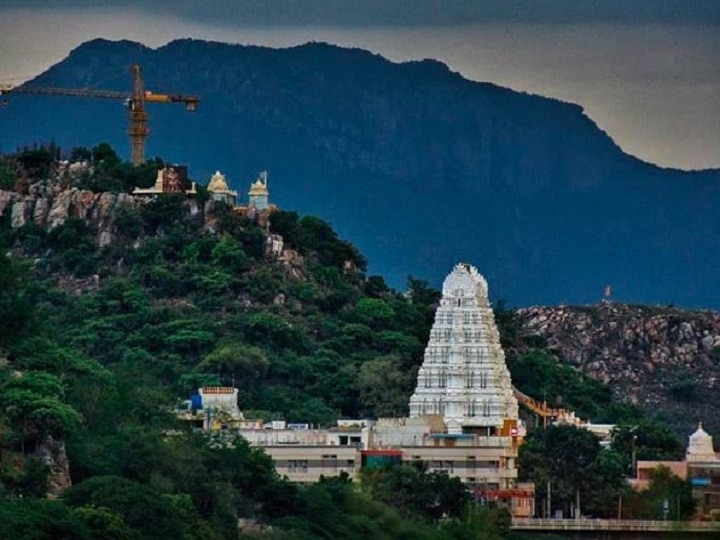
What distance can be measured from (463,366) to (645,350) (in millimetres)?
35479

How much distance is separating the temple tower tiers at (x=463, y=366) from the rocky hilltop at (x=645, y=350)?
29641 mm

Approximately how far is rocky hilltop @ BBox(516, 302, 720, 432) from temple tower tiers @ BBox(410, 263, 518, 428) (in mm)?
29641

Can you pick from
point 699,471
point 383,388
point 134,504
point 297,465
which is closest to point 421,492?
point 297,465

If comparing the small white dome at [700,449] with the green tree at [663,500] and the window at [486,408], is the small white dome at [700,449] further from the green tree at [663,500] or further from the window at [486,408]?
the window at [486,408]

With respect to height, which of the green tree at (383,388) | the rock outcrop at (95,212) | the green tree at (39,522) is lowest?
the green tree at (39,522)

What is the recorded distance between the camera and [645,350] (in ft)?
477

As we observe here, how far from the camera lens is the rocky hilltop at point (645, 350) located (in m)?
142

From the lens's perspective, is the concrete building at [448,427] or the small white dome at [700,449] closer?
the concrete building at [448,427]

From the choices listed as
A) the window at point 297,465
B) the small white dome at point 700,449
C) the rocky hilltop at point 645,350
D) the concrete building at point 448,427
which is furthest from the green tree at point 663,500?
the rocky hilltop at point 645,350

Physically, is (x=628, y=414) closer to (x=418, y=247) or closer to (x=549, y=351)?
(x=549, y=351)

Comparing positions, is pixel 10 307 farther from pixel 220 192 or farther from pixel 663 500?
pixel 220 192

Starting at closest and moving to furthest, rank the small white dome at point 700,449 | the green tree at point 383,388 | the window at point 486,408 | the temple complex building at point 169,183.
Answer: the window at point 486,408 → the small white dome at point 700,449 → the green tree at point 383,388 → the temple complex building at point 169,183

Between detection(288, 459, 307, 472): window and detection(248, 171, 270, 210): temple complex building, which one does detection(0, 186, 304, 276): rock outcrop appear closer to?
detection(248, 171, 270, 210): temple complex building

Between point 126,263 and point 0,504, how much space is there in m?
53.0
